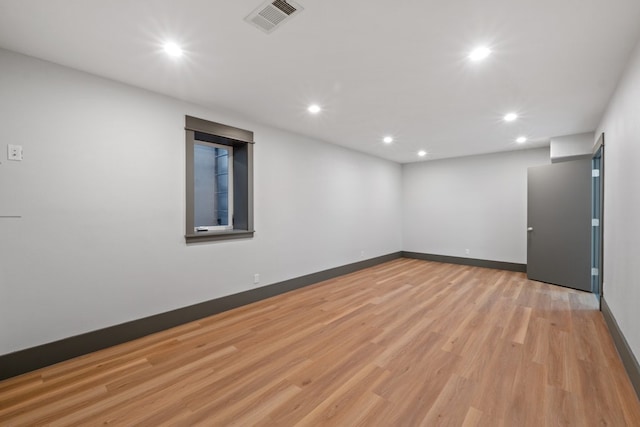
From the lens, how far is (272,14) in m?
1.74

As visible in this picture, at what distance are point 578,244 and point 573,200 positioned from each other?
0.70 metres

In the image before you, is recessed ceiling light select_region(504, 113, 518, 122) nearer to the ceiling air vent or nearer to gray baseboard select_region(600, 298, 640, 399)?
gray baseboard select_region(600, 298, 640, 399)

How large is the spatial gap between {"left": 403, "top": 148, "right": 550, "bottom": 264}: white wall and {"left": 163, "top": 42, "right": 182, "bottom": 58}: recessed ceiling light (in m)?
5.94

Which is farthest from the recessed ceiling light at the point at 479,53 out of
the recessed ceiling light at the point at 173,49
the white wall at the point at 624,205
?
the recessed ceiling light at the point at 173,49

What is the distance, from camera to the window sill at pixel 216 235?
311cm

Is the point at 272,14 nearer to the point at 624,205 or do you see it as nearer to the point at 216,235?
the point at 216,235

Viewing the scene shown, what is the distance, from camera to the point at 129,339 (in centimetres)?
264

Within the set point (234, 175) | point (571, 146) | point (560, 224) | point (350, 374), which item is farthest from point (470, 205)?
point (350, 374)

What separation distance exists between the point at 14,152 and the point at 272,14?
227 cm

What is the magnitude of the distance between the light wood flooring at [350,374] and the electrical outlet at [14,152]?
1.70 meters

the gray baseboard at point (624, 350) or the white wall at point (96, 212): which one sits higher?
the white wall at point (96, 212)

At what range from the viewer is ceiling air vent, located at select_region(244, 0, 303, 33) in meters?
1.66

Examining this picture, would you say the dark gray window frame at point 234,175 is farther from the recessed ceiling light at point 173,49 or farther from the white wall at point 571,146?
the white wall at point 571,146

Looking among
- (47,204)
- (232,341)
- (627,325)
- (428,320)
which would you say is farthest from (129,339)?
(627,325)
